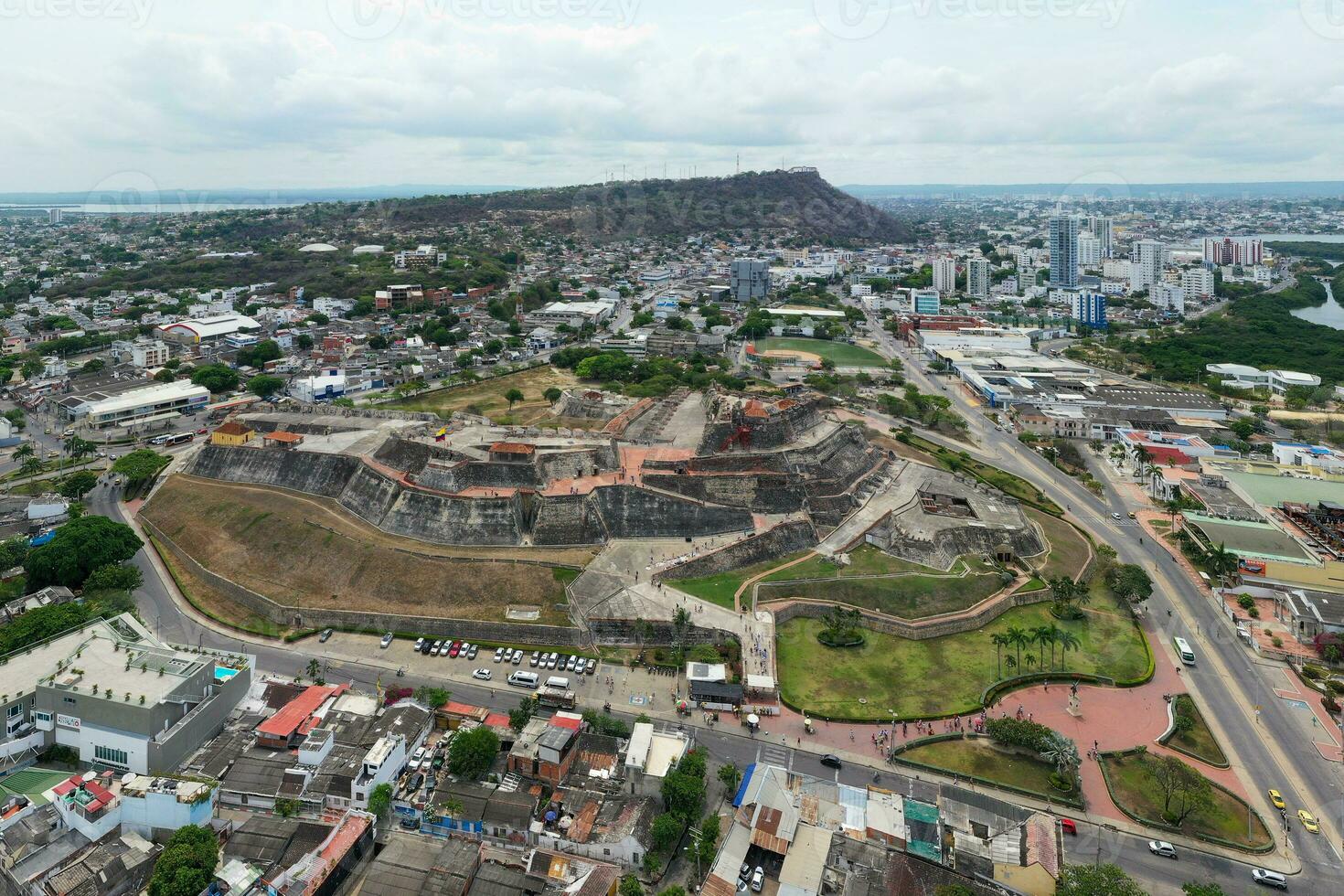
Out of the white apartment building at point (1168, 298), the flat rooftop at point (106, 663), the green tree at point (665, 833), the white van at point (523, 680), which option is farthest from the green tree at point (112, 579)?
the white apartment building at point (1168, 298)

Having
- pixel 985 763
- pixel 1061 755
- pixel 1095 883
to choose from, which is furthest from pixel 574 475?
pixel 1095 883

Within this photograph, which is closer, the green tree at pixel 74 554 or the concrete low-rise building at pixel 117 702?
the concrete low-rise building at pixel 117 702

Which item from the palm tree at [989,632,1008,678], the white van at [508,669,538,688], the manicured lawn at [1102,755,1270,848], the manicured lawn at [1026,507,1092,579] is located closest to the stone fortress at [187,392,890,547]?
the white van at [508,669,538,688]

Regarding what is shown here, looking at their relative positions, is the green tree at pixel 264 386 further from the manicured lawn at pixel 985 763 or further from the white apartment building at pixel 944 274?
the white apartment building at pixel 944 274

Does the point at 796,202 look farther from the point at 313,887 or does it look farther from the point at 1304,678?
the point at 313,887

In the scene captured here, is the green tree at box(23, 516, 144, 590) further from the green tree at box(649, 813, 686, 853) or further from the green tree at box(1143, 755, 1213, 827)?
the green tree at box(1143, 755, 1213, 827)

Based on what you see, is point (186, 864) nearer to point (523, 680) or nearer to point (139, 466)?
point (523, 680)
